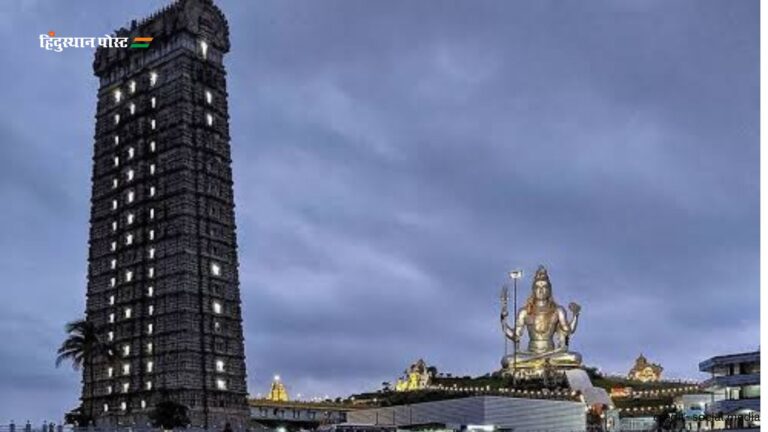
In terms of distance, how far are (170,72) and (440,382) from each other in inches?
2516

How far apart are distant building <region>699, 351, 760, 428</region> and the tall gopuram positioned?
59505 millimetres

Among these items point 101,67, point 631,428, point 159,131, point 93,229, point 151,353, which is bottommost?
point 631,428

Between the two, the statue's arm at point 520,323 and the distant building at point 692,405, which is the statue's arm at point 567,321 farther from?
the distant building at point 692,405

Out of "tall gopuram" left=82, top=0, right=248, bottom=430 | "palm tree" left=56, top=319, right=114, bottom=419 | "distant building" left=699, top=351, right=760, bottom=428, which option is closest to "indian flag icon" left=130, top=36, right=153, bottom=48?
"tall gopuram" left=82, top=0, right=248, bottom=430

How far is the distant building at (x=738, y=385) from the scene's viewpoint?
413 ft

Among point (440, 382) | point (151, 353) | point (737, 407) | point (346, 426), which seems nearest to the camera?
point (346, 426)

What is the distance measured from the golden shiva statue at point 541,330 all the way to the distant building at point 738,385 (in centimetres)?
5783

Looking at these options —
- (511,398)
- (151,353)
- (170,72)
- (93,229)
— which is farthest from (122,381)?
(511,398)

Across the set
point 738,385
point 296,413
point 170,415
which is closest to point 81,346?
point 170,415

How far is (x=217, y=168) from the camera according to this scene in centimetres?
15488

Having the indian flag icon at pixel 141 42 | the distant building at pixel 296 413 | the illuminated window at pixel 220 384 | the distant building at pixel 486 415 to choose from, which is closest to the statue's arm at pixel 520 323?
the distant building at pixel 296 413

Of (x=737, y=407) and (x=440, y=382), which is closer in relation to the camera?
(x=737, y=407)

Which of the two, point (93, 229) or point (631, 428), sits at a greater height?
point (93, 229)

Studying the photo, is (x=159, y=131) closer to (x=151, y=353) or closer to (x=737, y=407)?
(x=151, y=353)
